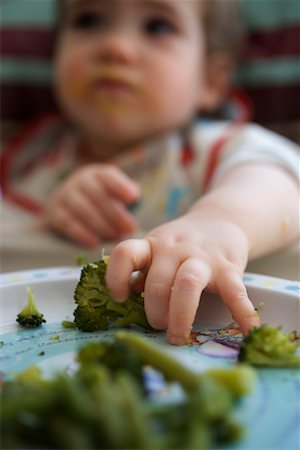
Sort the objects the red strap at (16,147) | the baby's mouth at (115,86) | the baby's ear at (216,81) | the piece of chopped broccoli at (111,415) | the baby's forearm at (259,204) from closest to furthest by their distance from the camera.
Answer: the piece of chopped broccoli at (111,415) < the baby's forearm at (259,204) < the baby's mouth at (115,86) < the red strap at (16,147) < the baby's ear at (216,81)

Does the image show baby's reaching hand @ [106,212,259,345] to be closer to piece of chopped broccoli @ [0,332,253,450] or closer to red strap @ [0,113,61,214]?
piece of chopped broccoli @ [0,332,253,450]

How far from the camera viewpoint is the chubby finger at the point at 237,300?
0.61 meters

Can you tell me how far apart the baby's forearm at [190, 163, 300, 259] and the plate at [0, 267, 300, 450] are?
11 cm

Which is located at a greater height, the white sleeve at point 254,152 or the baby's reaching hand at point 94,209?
the white sleeve at point 254,152

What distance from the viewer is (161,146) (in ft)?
4.73

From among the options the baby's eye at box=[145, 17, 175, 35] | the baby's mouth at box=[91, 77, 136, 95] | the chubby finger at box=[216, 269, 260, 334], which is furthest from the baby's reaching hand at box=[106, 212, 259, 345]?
the baby's eye at box=[145, 17, 175, 35]

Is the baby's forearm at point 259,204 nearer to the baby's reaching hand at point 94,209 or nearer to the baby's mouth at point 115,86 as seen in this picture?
the baby's reaching hand at point 94,209

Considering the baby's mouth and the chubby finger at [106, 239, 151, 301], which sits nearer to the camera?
the chubby finger at [106, 239, 151, 301]

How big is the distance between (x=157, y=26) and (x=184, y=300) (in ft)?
3.29

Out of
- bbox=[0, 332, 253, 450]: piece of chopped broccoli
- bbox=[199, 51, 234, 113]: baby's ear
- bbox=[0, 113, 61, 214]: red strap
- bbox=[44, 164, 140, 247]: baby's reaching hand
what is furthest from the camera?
bbox=[199, 51, 234, 113]: baby's ear

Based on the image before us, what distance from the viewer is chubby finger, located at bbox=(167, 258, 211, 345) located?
0.59 m

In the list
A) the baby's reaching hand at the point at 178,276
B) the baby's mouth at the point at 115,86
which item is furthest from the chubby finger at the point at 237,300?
the baby's mouth at the point at 115,86

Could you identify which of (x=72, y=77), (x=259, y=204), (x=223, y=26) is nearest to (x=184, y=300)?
(x=259, y=204)

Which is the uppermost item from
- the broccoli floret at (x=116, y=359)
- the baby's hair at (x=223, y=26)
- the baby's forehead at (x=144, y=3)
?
the baby's forehead at (x=144, y=3)
